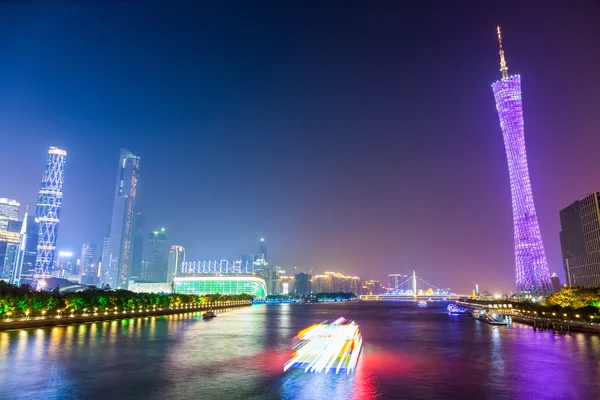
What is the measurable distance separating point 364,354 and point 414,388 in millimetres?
10081

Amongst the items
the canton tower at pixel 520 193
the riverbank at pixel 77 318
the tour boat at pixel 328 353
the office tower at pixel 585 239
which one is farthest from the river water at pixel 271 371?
the office tower at pixel 585 239

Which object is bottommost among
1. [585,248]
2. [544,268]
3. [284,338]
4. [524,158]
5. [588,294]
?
[284,338]

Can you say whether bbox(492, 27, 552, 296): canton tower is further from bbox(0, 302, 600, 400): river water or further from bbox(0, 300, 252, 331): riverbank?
bbox(0, 300, 252, 331): riverbank

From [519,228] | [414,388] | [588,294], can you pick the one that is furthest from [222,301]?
[414,388]

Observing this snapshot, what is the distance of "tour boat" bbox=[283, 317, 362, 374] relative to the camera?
72.5 ft

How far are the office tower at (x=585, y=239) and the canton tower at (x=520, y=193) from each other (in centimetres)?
2204

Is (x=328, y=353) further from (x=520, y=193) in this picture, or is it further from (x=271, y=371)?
(x=520, y=193)

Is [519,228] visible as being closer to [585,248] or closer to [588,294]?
[588,294]

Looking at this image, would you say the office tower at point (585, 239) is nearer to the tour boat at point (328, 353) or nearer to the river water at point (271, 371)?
the river water at point (271, 371)

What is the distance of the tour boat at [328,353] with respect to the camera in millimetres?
22094

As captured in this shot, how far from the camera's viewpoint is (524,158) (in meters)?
70.8

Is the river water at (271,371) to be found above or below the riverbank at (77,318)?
below

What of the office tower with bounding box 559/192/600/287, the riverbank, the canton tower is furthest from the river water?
the office tower with bounding box 559/192/600/287

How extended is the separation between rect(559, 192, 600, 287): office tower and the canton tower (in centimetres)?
2204
